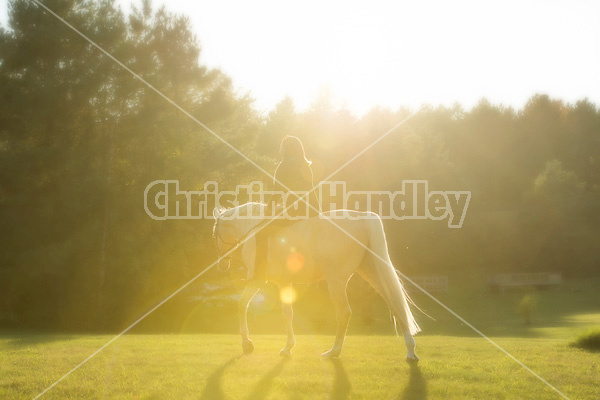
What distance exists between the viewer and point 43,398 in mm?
6656

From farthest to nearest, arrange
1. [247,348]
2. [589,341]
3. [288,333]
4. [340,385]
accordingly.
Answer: [589,341]
[247,348]
[288,333]
[340,385]

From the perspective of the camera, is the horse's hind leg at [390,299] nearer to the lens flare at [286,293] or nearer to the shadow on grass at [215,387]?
the lens flare at [286,293]

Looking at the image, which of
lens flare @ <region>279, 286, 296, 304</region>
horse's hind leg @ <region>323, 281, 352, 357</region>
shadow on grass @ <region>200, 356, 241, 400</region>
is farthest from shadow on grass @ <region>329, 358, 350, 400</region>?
lens flare @ <region>279, 286, 296, 304</region>

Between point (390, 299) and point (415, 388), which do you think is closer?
point (415, 388)

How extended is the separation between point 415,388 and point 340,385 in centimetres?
95

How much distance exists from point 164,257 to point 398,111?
2719 cm

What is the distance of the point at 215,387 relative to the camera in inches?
282

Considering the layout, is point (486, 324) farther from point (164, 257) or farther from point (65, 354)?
point (65, 354)

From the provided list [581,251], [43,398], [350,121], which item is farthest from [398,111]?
[43,398]

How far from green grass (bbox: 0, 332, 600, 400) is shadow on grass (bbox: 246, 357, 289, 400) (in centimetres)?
1

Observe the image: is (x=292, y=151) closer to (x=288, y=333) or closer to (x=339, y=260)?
(x=339, y=260)

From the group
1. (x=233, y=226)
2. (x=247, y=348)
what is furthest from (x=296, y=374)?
(x=233, y=226)

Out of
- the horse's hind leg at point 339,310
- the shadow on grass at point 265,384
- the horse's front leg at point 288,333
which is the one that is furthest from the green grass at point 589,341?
A: the shadow on grass at point 265,384

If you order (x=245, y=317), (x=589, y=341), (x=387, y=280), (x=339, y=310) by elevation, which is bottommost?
(x=589, y=341)
